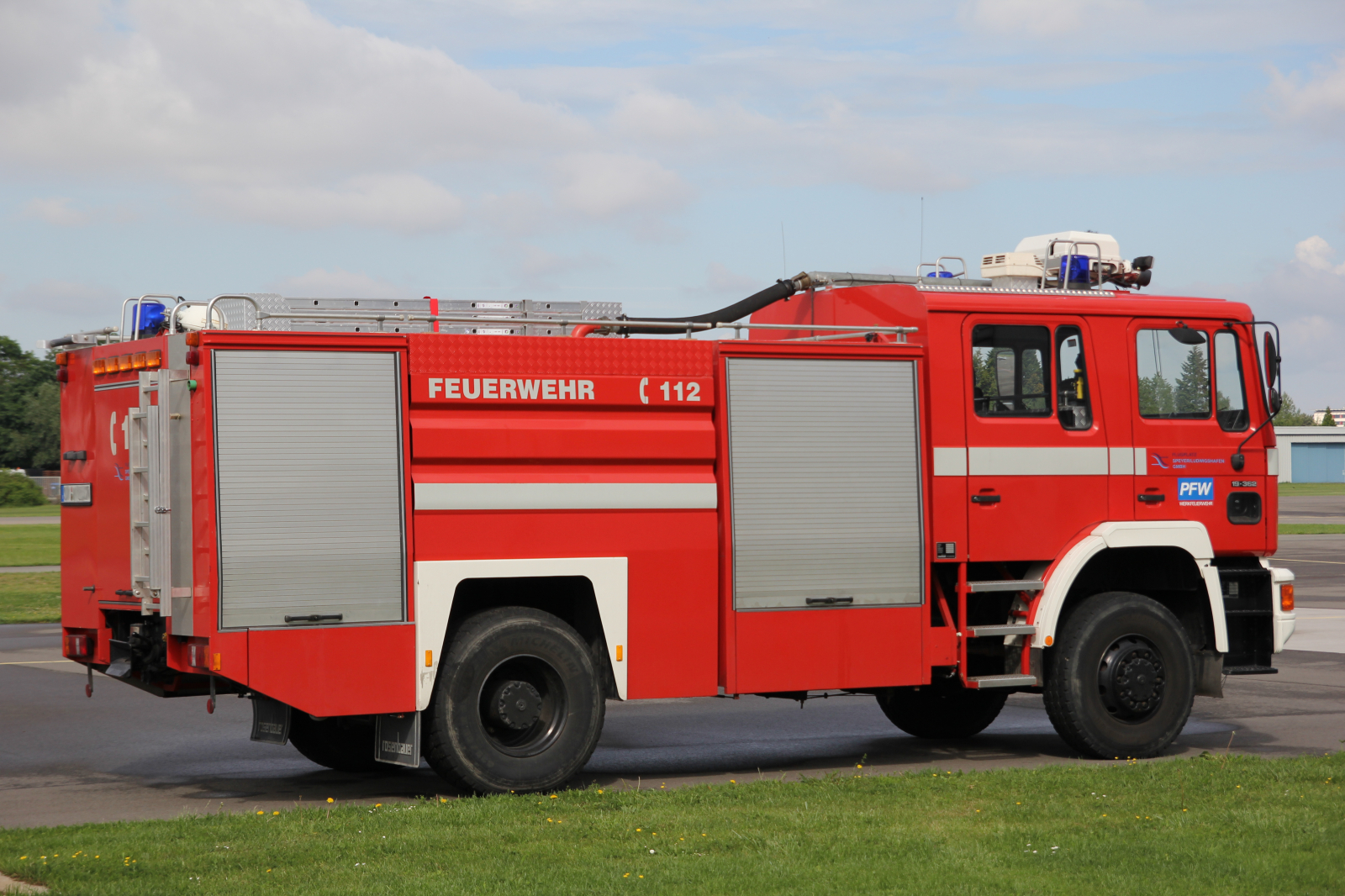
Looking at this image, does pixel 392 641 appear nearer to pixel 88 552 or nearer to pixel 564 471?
pixel 564 471

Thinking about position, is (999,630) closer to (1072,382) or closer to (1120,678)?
(1120,678)

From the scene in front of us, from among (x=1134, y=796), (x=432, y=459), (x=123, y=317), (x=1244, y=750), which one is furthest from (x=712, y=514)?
(x=1244, y=750)

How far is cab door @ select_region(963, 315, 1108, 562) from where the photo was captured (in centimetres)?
999

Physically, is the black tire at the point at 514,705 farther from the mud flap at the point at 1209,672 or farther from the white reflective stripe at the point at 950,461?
the mud flap at the point at 1209,672

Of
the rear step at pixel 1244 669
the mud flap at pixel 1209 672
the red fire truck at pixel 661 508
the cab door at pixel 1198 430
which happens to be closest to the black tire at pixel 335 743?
the red fire truck at pixel 661 508

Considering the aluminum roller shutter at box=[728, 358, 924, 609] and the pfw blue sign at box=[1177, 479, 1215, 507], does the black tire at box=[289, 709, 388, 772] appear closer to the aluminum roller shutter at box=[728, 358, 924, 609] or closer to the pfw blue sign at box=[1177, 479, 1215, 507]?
the aluminum roller shutter at box=[728, 358, 924, 609]

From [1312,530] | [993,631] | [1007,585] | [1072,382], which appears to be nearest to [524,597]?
[993,631]

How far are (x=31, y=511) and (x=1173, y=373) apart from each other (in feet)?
204

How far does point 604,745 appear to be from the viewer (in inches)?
452

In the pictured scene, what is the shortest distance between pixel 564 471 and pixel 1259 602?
16.9 feet

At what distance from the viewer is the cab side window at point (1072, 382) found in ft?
33.7

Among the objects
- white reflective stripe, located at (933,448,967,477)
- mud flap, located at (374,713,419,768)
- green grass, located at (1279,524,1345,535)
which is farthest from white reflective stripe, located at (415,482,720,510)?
green grass, located at (1279,524,1345,535)

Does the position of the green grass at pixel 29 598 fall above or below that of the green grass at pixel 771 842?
above

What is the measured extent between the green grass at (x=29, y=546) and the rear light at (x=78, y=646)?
23984 mm
